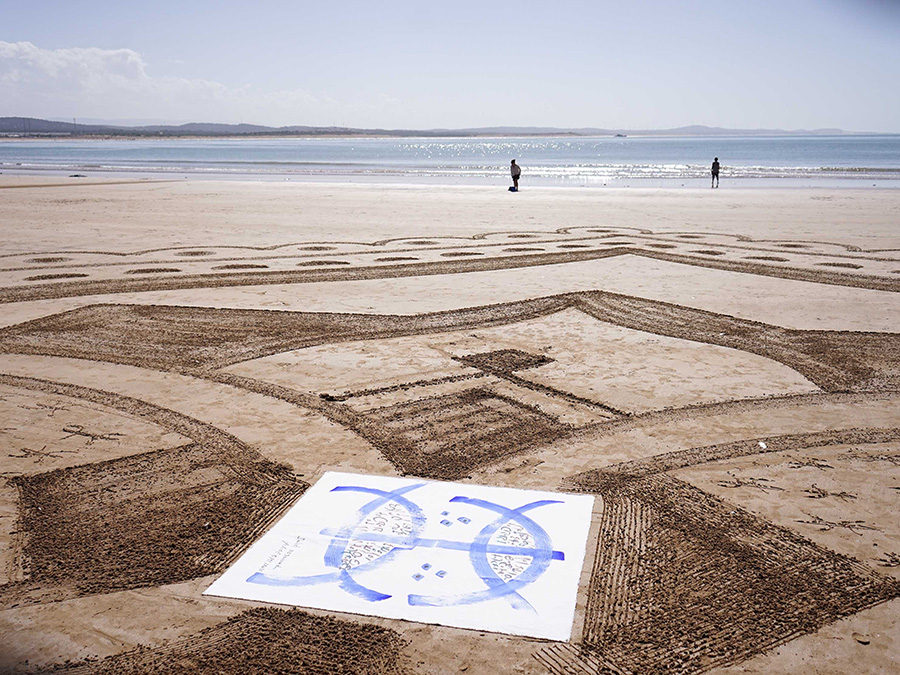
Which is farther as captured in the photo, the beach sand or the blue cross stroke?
the blue cross stroke

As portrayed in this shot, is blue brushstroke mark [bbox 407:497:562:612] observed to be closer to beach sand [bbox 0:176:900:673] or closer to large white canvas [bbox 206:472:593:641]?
large white canvas [bbox 206:472:593:641]

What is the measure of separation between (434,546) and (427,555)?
100mm

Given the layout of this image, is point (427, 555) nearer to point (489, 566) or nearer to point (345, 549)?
point (489, 566)

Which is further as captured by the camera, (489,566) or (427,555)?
(427,555)

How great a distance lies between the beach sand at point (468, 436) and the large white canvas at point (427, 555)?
0.39 ft

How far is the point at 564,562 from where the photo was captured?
4406 millimetres

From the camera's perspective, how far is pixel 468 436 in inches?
243

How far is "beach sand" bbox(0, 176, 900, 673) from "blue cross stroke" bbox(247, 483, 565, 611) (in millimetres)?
247

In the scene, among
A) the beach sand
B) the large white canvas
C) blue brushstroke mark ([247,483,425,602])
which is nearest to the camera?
the beach sand

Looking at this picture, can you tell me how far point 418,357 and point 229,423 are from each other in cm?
243

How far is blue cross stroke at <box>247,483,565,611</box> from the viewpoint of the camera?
410cm

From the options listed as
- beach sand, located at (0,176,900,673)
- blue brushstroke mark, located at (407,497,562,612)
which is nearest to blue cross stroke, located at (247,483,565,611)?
blue brushstroke mark, located at (407,497,562,612)

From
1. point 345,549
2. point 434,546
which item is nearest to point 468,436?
point 434,546

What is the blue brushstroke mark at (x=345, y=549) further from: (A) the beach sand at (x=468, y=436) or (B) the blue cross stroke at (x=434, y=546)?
(A) the beach sand at (x=468, y=436)
